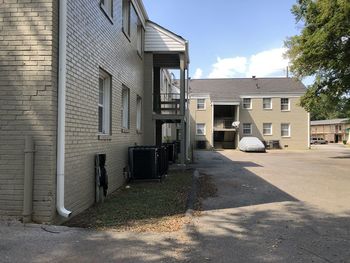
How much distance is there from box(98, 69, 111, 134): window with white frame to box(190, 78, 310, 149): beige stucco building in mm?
37613

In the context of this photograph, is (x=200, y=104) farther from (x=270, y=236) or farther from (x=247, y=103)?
(x=270, y=236)

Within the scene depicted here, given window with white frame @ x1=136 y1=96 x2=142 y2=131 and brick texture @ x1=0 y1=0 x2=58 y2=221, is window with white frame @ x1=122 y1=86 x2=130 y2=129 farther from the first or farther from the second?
brick texture @ x1=0 y1=0 x2=58 y2=221

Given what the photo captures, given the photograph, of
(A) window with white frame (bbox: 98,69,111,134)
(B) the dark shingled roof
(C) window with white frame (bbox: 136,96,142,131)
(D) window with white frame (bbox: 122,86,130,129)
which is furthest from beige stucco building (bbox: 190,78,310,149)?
(A) window with white frame (bbox: 98,69,111,134)

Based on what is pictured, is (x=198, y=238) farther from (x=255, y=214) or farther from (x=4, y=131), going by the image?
(x=4, y=131)

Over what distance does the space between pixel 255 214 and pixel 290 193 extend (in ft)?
10.9

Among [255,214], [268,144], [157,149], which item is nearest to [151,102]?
[157,149]

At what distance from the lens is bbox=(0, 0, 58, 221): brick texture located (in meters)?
6.66

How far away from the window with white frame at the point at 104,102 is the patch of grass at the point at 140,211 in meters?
1.80

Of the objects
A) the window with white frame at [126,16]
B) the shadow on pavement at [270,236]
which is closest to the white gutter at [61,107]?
the shadow on pavement at [270,236]

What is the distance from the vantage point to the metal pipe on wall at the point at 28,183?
21.4 ft

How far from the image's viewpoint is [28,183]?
655 cm

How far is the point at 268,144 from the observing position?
159 feet

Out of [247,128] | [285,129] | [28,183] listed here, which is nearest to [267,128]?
[285,129]

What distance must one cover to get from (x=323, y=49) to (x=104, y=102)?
713 inches
